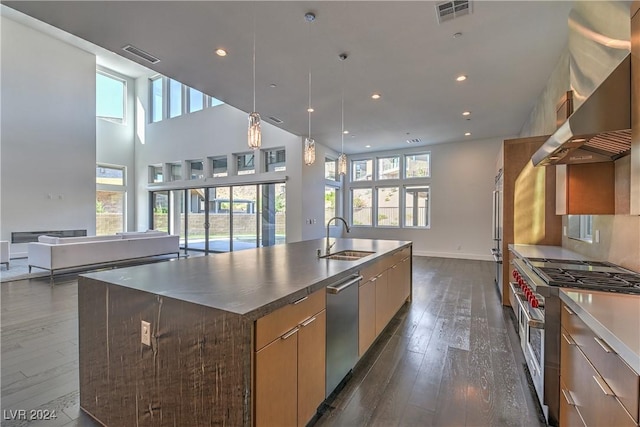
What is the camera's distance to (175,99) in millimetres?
10320

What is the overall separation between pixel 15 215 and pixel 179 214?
3973 mm

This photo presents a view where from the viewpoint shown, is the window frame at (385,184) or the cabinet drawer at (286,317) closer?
the cabinet drawer at (286,317)

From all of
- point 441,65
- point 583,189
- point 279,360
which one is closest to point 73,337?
point 279,360

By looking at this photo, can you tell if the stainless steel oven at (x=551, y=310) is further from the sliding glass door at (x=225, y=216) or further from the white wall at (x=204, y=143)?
the sliding glass door at (x=225, y=216)

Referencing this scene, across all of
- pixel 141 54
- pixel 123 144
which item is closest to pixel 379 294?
pixel 141 54

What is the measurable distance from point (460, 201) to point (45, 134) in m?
12.0

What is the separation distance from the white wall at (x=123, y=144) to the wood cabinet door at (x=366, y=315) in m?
11.2

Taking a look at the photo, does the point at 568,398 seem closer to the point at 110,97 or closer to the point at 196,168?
the point at 196,168

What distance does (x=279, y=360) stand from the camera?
1.34 meters

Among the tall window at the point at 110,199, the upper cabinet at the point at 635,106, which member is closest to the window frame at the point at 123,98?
the tall window at the point at 110,199

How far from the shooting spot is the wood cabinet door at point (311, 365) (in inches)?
60.2

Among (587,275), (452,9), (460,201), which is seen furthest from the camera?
(460,201)

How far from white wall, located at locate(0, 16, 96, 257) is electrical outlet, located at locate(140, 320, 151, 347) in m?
9.36

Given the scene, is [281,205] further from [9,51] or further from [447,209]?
[9,51]
